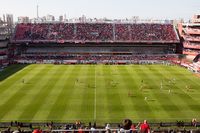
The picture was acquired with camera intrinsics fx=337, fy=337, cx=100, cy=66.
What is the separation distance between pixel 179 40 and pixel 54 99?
203 ft

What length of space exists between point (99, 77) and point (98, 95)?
1604cm

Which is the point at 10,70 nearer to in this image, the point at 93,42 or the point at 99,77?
the point at 99,77

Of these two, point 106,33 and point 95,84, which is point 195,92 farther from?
point 106,33

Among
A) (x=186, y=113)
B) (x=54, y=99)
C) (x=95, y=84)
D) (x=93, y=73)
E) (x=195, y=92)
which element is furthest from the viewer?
(x=93, y=73)

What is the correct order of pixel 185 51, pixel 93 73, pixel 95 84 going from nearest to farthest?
1. pixel 95 84
2. pixel 93 73
3. pixel 185 51

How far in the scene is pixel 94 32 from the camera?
348ft

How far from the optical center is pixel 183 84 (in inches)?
2253

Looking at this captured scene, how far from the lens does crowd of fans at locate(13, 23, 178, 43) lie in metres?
101

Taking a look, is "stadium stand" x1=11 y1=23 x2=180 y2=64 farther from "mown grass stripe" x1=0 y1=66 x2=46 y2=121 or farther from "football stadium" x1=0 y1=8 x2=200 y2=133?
"mown grass stripe" x1=0 y1=66 x2=46 y2=121

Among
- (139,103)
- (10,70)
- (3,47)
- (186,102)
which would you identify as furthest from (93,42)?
(186,102)

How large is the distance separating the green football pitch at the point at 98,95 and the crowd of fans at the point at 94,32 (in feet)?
94.7

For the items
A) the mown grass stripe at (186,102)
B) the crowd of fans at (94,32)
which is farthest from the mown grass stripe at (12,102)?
the crowd of fans at (94,32)

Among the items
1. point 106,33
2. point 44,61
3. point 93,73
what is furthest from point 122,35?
point 93,73

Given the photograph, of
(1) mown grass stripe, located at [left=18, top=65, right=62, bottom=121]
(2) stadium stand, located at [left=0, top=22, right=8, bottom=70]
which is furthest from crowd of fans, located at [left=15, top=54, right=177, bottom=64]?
(1) mown grass stripe, located at [left=18, top=65, right=62, bottom=121]
